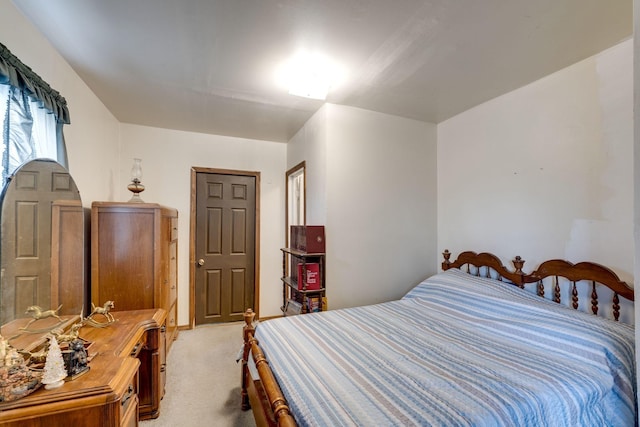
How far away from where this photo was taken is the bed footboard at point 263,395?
1045 millimetres

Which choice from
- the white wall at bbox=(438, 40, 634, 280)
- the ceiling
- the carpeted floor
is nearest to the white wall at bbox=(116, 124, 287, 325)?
the carpeted floor

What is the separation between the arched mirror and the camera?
4.39 feet

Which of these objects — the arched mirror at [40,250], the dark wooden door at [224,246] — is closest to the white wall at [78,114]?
the arched mirror at [40,250]

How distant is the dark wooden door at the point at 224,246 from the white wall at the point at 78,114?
3.32 ft

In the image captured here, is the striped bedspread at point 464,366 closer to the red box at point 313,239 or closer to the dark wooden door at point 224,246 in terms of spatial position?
the red box at point 313,239

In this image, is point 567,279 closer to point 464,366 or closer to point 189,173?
point 464,366

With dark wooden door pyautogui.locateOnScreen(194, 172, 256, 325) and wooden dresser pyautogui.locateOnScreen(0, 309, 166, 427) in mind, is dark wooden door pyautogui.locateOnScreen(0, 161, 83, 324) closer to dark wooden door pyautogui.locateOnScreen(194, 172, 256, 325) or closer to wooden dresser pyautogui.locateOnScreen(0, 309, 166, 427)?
wooden dresser pyautogui.locateOnScreen(0, 309, 166, 427)

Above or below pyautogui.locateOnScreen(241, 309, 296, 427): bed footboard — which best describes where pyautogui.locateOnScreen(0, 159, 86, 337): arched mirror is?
above

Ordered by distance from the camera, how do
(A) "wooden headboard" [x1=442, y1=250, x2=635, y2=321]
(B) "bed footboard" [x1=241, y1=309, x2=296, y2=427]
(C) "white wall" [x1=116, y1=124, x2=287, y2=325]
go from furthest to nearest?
(C) "white wall" [x1=116, y1=124, x2=287, y2=325]
(A) "wooden headboard" [x1=442, y1=250, x2=635, y2=321]
(B) "bed footboard" [x1=241, y1=309, x2=296, y2=427]

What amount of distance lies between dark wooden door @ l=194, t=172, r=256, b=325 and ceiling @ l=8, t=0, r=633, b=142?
4.37 ft

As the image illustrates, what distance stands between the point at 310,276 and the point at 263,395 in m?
1.32

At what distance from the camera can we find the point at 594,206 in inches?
75.4

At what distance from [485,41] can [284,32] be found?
1279mm

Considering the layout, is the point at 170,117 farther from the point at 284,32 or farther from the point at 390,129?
the point at 390,129
